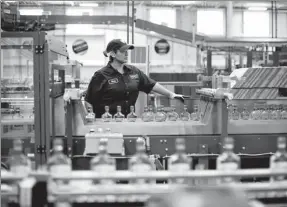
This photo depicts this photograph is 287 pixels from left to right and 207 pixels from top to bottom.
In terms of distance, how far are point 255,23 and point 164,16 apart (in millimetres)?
3134

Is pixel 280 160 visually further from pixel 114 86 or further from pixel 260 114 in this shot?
pixel 114 86

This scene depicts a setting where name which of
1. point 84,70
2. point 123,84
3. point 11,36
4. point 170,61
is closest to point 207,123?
point 123,84

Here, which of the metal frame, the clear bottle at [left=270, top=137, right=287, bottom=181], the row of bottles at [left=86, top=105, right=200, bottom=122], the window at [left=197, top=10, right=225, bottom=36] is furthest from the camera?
the window at [left=197, top=10, right=225, bottom=36]

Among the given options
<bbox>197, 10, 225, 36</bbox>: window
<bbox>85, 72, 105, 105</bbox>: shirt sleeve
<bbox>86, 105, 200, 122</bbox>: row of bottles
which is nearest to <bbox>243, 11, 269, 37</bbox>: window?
<bbox>197, 10, 225, 36</bbox>: window

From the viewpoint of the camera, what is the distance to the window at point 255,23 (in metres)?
15.8

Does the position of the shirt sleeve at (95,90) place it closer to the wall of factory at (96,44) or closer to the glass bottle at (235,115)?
the glass bottle at (235,115)

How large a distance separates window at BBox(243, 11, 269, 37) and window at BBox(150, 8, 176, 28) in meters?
2.44

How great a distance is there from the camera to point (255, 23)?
1590 cm

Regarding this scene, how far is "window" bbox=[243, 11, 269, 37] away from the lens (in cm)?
1580

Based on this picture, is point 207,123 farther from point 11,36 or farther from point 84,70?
point 84,70

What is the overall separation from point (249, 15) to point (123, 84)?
39.2 feet

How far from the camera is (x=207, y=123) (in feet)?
12.8

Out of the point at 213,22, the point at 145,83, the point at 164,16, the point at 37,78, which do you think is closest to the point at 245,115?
the point at 145,83

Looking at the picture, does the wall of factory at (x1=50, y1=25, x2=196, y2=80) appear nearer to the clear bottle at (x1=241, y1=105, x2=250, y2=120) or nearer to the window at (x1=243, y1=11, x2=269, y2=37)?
the window at (x1=243, y1=11, x2=269, y2=37)
